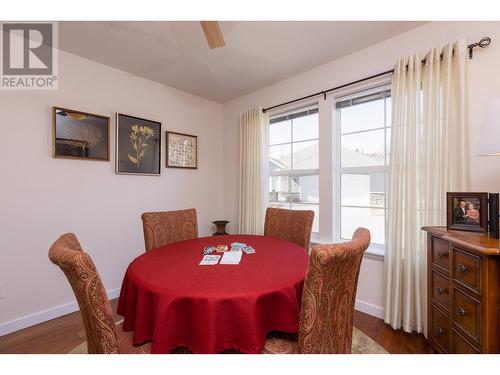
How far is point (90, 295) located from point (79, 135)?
6.58 feet

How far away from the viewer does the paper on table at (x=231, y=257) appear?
56.0 inches

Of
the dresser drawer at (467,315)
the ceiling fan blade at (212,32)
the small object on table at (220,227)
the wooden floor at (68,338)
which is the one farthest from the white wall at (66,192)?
the dresser drawer at (467,315)

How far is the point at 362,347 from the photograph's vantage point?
5.68 ft

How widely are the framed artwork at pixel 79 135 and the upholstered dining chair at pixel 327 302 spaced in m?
2.42

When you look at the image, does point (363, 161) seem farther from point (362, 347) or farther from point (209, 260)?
point (209, 260)

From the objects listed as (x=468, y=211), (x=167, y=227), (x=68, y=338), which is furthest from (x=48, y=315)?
(x=468, y=211)

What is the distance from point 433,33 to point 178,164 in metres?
2.92

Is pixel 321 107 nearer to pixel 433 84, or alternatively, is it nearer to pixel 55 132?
pixel 433 84

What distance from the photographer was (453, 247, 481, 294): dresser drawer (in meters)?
1.21

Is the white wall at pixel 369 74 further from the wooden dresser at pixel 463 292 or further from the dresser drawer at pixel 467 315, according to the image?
the dresser drawer at pixel 467 315

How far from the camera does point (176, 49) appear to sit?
221 centimetres

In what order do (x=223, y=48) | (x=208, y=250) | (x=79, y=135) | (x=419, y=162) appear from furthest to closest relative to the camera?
(x=79, y=135), (x=223, y=48), (x=419, y=162), (x=208, y=250)

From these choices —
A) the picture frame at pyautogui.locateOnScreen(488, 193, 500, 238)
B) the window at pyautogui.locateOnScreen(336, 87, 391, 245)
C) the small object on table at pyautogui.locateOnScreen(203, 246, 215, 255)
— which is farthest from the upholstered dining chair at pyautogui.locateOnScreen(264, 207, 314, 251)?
the picture frame at pyautogui.locateOnScreen(488, 193, 500, 238)
